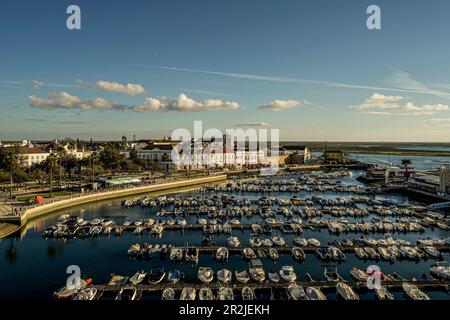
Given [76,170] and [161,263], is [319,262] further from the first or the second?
[76,170]

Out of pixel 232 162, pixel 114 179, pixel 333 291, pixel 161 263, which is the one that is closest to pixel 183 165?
pixel 232 162

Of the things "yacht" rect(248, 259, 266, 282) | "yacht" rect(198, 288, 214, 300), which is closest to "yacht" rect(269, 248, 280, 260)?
"yacht" rect(248, 259, 266, 282)

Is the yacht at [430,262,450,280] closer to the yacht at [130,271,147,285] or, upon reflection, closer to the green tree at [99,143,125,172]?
the yacht at [130,271,147,285]

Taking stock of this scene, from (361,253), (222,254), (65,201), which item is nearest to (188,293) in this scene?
(222,254)

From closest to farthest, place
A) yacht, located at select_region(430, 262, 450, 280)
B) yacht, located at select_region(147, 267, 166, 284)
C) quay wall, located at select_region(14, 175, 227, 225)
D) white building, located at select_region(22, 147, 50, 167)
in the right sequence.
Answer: yacht, located at select_region(147, 267, 166, 284) < yacht, located at select_region(430, 262, 450, 280) < quay wall, located at select_region(14, 175, 227, 225) < white building, located at select_region(22, 147, 50, 167)

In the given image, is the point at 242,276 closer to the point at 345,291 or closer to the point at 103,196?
the point at 345,291

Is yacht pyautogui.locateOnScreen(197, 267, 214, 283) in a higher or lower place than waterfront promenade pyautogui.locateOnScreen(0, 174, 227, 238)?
lower

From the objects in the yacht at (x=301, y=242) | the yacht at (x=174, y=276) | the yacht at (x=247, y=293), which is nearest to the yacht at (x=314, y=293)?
the yacht at (x=247, y=293)
